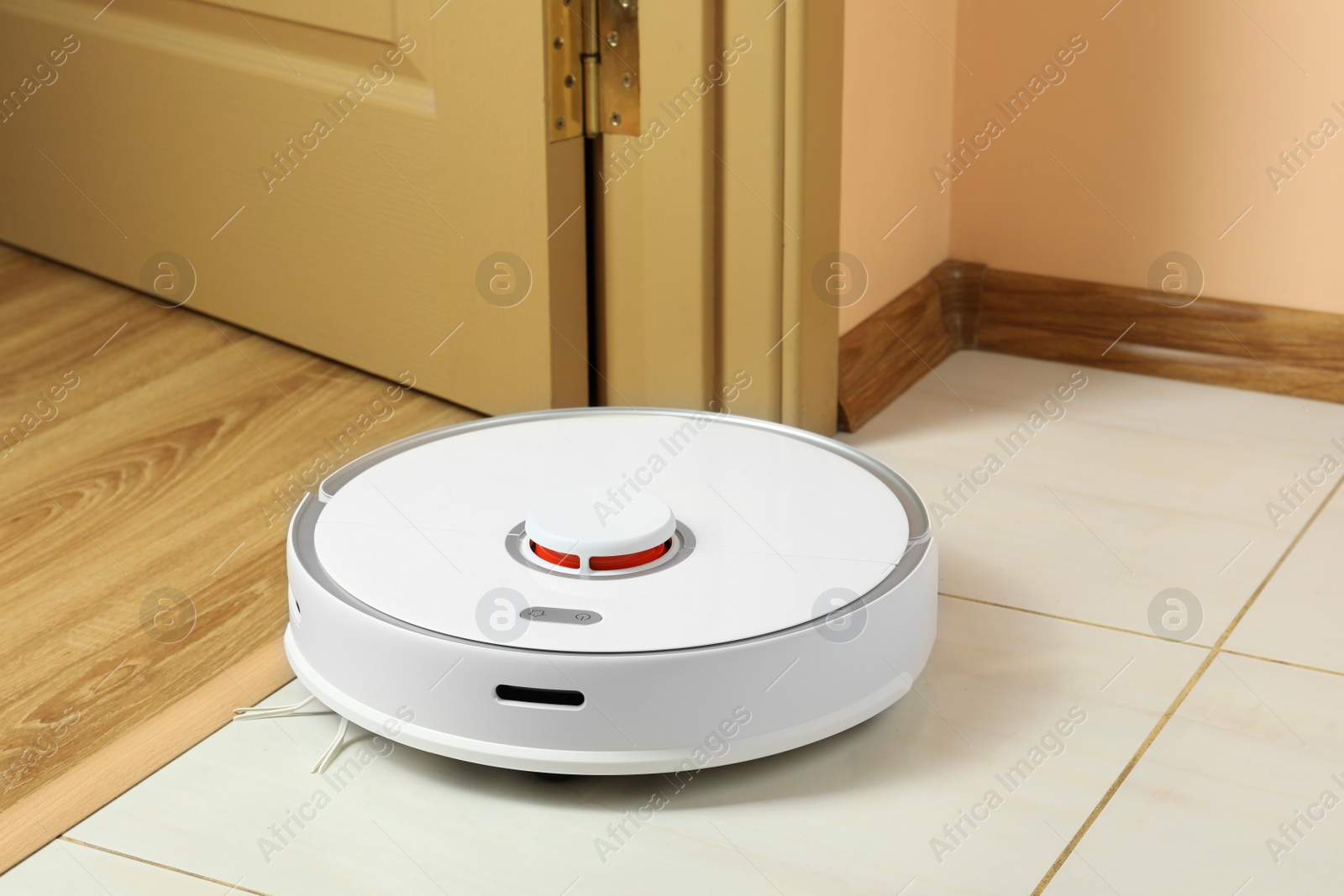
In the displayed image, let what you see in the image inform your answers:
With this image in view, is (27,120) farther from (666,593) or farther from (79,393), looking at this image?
(666,593)

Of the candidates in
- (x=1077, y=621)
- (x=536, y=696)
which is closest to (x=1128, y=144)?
(x=1077, y=621)

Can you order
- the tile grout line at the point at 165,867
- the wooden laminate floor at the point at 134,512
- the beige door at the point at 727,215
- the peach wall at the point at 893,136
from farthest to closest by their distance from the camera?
the peach wall at the point at 893,136, the beige door at the point at 727,215, the wooden laminate floor at the point at 134,512, the tile grout line at the point at 165,867

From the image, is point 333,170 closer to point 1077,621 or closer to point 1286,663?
point 1077,621

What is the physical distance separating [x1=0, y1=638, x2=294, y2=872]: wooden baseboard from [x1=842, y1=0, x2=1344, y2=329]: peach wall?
59 cm

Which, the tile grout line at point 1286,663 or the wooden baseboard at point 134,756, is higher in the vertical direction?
the wooden baseboard at point 134,756

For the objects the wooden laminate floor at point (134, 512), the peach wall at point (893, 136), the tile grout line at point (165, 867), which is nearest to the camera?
the tile grout line at point (165, 867)

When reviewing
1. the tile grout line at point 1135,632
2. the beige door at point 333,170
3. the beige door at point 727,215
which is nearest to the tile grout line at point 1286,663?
the tile grout line at point 1135,632

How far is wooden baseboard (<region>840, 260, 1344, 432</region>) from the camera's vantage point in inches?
48.5

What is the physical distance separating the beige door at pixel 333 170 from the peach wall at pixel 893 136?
0.23 m

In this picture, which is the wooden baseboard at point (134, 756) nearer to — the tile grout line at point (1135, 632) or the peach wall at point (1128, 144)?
the tile grout line at point (1135, 632)

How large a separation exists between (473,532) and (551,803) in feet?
0.59

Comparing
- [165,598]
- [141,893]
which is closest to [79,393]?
[165,598]

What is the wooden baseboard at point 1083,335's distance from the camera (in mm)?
1232

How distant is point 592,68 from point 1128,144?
1.64 feet
